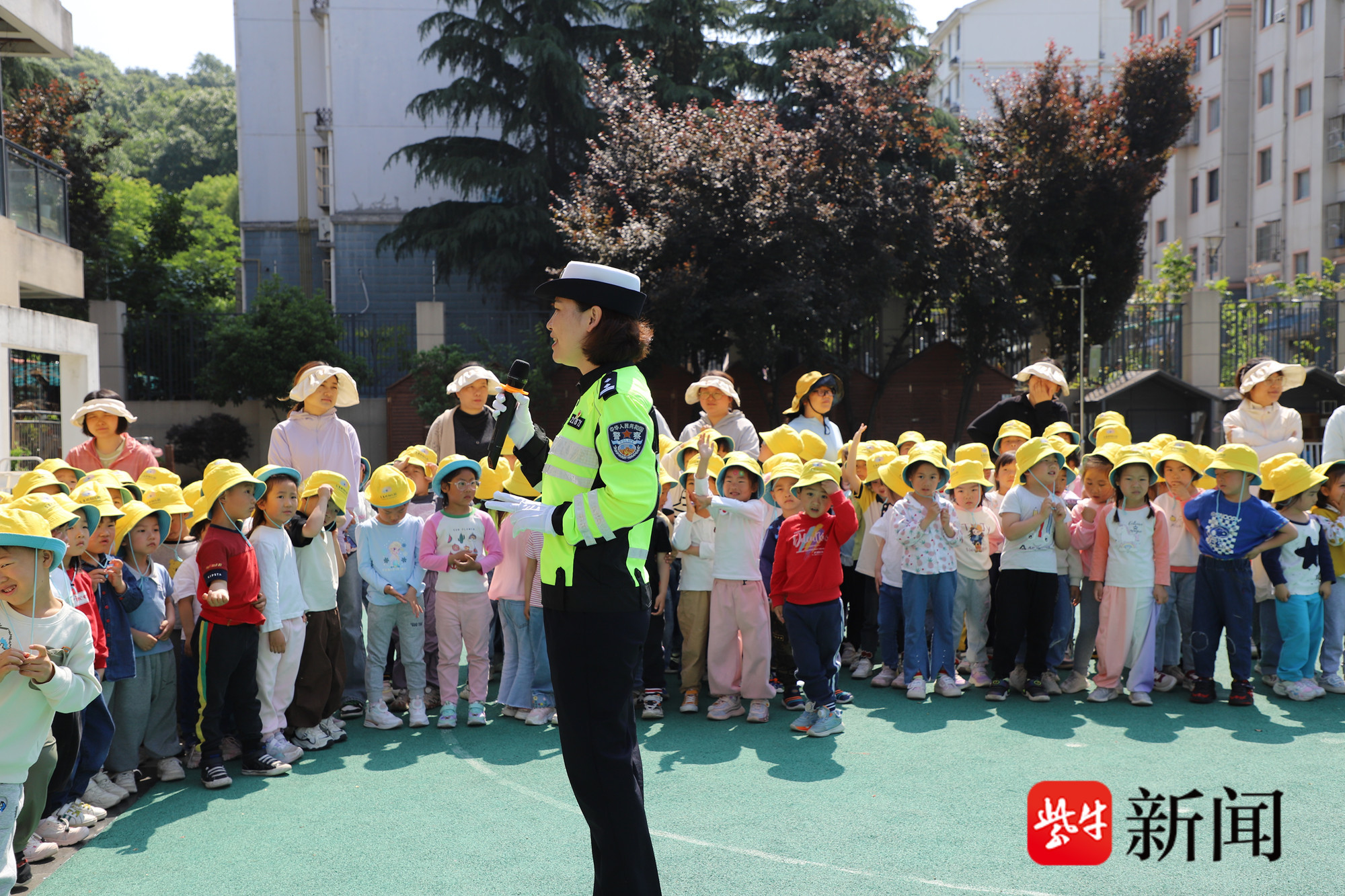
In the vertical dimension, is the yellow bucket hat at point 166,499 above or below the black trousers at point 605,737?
above

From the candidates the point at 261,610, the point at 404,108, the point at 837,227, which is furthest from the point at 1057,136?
the point at 261,610

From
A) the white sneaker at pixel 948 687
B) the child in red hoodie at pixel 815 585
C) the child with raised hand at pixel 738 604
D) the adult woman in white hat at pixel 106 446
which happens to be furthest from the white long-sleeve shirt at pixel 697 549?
the adult woman in white hat at pixel 106 446

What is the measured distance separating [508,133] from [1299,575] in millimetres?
17385

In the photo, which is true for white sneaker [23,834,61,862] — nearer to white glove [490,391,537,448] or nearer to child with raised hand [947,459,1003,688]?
white glove [490,391,537,448]

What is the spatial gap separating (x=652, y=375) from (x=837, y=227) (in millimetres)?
4141

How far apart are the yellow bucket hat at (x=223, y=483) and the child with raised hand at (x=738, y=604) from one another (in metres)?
2.53

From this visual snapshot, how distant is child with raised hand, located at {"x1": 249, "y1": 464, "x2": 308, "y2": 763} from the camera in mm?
5500

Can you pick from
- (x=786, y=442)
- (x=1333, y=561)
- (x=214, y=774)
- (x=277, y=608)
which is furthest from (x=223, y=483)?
(x=1333, y=561)

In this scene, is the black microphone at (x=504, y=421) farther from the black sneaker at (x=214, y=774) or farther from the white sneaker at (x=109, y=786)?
the white sneaker at (x=109, y=786)

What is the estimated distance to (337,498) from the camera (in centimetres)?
627

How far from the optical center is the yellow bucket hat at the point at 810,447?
7.53 meters

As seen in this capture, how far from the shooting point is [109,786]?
16.2 feet

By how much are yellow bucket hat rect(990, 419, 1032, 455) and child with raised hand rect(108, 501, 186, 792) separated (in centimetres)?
546

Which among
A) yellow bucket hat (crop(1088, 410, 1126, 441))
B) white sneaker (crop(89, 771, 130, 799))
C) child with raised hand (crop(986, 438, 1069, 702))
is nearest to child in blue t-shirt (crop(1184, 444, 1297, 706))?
child with raised hand (crop(986, 438, 1069, 702))
